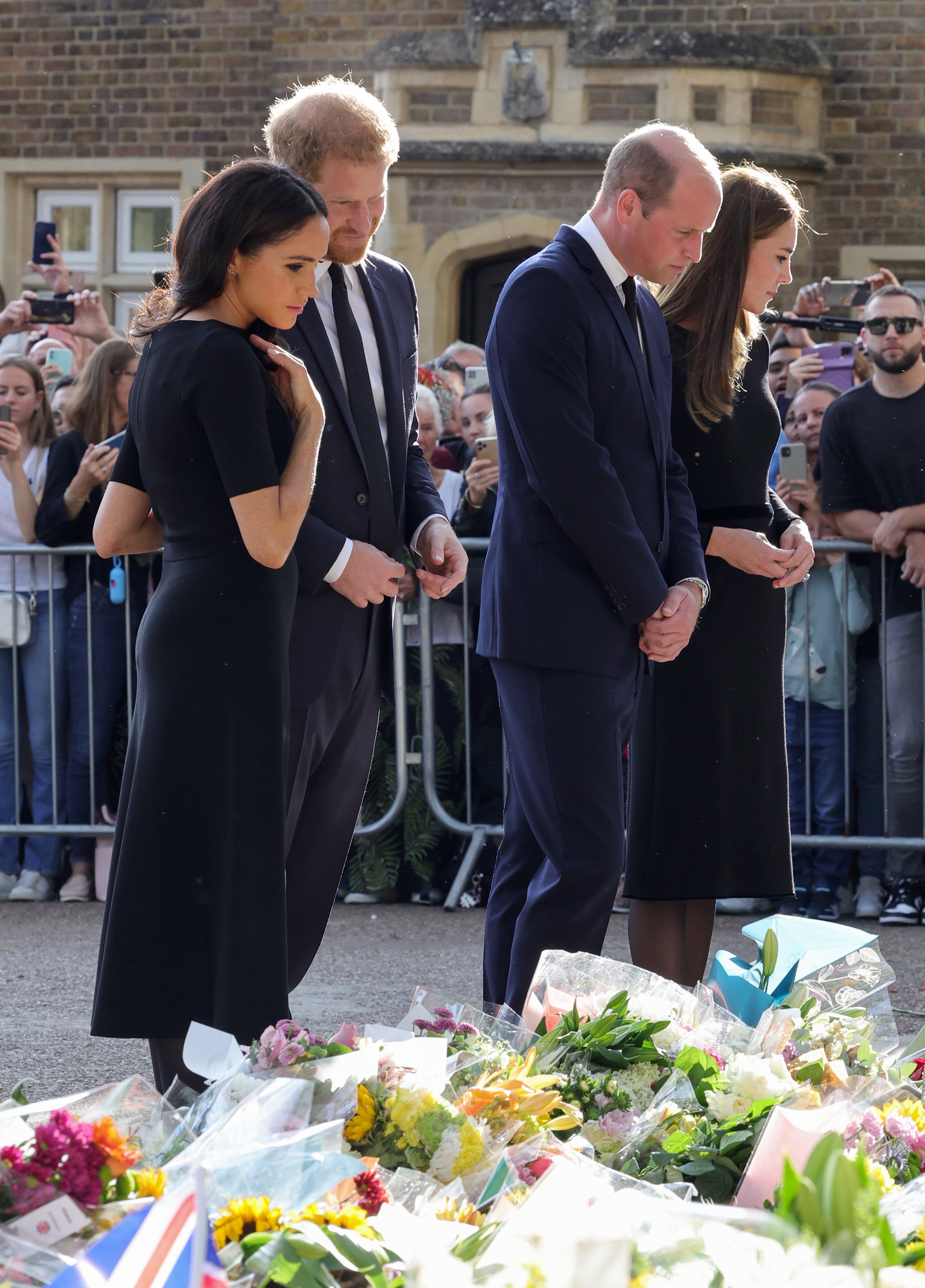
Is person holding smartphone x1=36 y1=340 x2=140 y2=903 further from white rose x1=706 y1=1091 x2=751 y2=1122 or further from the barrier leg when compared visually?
white rose x1=706 y1=1091 x2=751 y2=1122

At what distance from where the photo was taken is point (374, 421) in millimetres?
3035

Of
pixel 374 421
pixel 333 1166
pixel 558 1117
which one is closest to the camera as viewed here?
pixel 333 1166

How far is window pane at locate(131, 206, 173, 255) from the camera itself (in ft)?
47.2

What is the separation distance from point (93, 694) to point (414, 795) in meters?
1.36

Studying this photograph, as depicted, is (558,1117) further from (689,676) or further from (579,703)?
(689,676)

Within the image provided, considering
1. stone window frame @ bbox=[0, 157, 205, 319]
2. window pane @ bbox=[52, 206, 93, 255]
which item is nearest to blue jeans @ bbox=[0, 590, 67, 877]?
stone window frame @ bbox=[0, 157, 205, 319]

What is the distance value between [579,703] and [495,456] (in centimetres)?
326

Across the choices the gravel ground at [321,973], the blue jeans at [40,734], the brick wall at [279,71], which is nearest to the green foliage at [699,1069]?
the gravel ground at [321,973]

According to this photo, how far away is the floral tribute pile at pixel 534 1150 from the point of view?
1.27 m

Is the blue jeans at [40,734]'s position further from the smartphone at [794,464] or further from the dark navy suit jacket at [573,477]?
the dark navy suit jacket at [573,477]

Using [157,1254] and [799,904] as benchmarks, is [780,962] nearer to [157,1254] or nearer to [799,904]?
[157,1254]

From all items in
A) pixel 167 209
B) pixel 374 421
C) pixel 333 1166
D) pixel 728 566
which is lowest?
pixel 333 1166

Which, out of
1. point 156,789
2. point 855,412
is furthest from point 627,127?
point 156,789

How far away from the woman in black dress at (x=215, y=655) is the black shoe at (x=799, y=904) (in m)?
3.64
